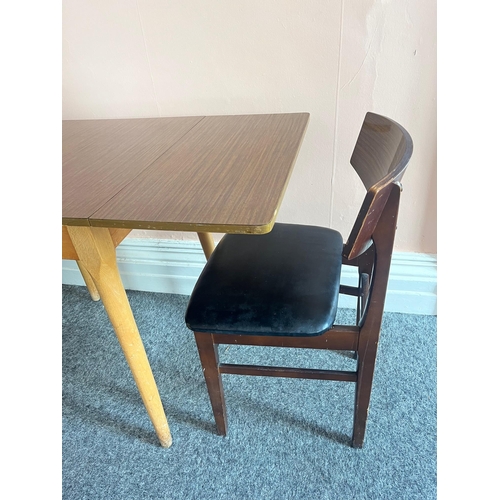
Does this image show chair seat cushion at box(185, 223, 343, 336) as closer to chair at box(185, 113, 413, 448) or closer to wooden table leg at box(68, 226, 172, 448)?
chair at box(185, 113, 413, 448)

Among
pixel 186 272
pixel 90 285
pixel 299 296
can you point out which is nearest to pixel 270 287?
pixel 299 296

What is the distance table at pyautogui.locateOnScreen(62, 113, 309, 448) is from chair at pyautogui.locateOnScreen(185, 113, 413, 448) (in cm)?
14

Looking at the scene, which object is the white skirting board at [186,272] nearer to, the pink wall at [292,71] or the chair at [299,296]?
the pink wall at [292,71]

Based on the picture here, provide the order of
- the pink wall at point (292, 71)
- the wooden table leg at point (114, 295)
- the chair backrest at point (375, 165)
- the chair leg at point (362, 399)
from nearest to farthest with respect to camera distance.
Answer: the chair backrest at point (375, 165) → the wooden table leg at point (114, 295) → the chair leg at point (362, 399) → the pink wall at point (292, 71)

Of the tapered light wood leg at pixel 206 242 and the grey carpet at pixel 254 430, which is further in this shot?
the tapered light wood leg at pixel 206 242

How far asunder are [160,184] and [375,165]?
0.44 metres

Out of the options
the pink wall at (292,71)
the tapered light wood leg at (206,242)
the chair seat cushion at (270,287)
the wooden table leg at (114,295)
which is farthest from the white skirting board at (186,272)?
the wooden table leg at (114,295)

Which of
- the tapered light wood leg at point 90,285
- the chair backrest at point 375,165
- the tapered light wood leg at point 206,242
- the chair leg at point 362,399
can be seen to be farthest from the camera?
the tapered light wood leg at point 90,285

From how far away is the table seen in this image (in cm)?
63

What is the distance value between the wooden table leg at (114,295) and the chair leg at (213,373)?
14 cm

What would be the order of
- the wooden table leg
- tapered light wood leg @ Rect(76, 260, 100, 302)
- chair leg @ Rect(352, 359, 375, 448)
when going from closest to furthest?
the wooden table leg < chair leg @ Rect(352, 359, 375, 448) < tapered light wood leg @ Rect(76, 260, 100, 302)

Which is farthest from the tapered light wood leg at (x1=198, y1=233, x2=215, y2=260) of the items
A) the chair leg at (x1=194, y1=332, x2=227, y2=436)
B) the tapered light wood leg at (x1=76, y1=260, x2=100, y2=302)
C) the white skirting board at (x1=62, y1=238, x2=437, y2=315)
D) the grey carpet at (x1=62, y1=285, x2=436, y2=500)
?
the tapered light wood leg at (x1=76, y1=260, x2=100, y2=302)

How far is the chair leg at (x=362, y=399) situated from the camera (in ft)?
2.77
